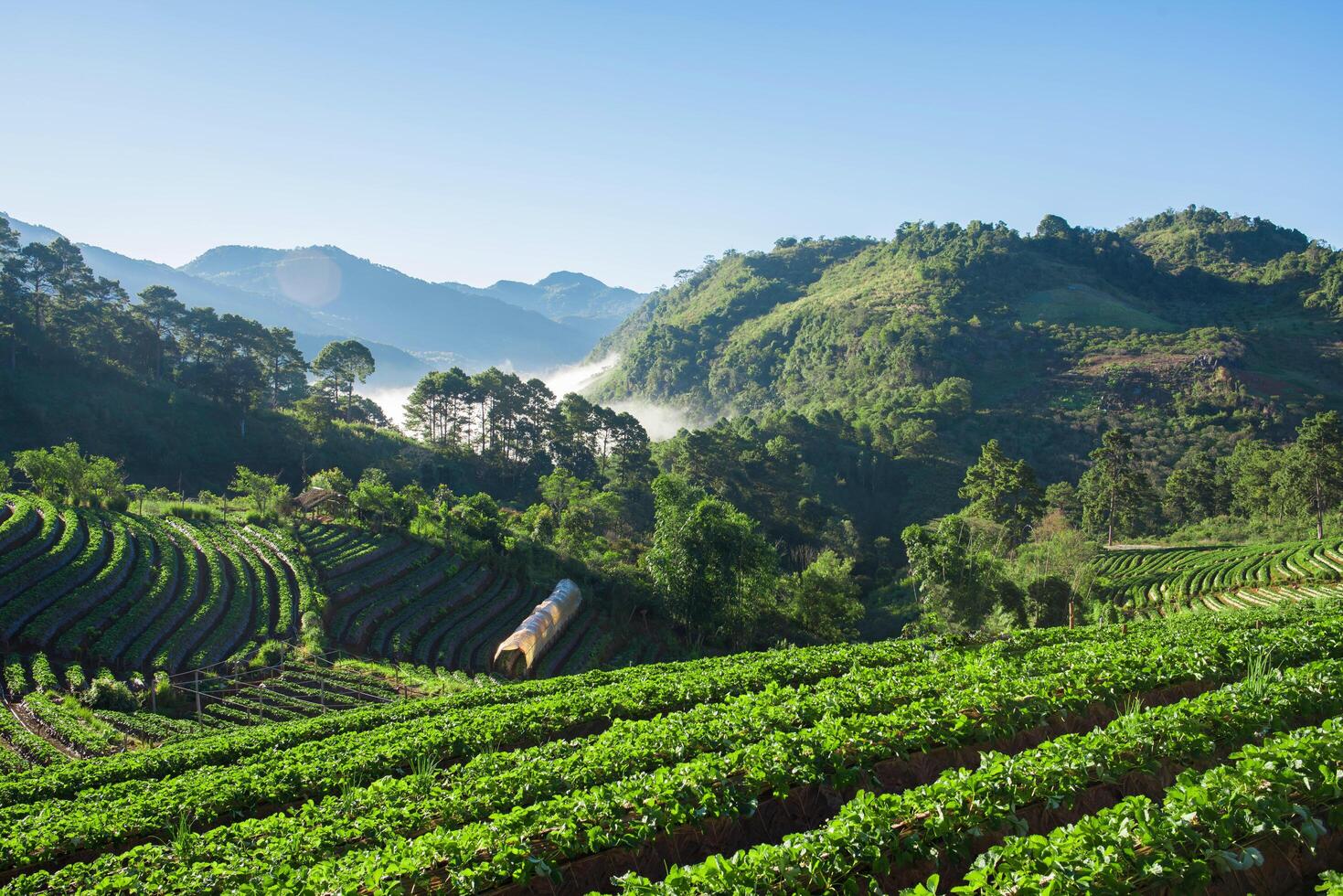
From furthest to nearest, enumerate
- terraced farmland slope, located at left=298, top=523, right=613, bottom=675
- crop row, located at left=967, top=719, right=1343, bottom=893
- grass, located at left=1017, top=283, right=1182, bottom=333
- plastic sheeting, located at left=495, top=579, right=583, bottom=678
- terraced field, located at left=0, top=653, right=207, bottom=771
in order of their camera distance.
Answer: grass, located at left=1017, top=283, right=1182, bottom=333
terraced farmland slope, located at left=298, top=523, right=613, bottom=675
plastic sheeting, located at left=495, top=579, right=583, bottom=678
terraced field, located at left=0, top=653, right=207, bottom=771
crop row, located at left=967, top=719, right=1343, bottom=893

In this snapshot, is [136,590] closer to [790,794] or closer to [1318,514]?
[790,794]

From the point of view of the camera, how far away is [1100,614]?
32562mm

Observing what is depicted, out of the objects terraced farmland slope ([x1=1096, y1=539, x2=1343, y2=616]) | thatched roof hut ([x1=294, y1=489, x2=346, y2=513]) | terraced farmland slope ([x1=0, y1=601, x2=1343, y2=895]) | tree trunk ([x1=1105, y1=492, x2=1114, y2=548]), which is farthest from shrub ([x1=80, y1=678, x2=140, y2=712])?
tree trunk ([x1=1105, y1=492, x2=1114, y2=548])

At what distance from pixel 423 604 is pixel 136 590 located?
1015cm

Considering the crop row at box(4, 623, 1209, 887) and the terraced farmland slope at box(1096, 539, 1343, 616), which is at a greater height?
the crop row at box(4, 623, 1209, 887)

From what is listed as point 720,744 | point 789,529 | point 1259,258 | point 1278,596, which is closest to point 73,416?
point 789,529

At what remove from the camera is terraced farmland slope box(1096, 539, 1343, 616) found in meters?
35.0

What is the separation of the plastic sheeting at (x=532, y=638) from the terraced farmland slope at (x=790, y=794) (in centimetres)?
1354

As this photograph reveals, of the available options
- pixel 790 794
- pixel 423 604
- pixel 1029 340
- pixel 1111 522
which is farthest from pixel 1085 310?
pixel 790 794

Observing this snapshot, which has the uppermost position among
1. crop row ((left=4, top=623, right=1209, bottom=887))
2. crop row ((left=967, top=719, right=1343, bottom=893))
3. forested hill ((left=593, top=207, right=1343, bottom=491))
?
forested hill ((left=593, top=207, right=1343, bottom=491))

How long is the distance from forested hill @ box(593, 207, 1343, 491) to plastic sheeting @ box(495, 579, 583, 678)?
6151 cm

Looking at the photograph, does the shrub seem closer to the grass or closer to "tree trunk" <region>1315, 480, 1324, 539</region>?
"tree trunk" <region>1315, 480, 1324, 539</region>

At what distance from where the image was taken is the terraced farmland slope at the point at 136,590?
73.4ft

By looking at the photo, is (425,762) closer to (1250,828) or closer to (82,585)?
(1250,828)
